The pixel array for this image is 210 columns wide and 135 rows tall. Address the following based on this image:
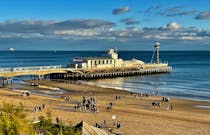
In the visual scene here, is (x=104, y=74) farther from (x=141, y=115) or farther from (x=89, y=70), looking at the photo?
(x=141, y=115)

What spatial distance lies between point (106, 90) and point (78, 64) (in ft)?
74.1

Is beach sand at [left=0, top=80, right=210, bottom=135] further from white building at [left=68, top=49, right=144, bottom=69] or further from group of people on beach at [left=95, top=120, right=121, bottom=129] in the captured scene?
white building at [left=68, top=49, right=144, bottom=69]

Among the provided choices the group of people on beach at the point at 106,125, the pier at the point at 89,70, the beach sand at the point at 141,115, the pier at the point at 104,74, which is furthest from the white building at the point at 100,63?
the group of people on beach at the point at 106,125

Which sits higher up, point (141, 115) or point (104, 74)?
point (104, 74)

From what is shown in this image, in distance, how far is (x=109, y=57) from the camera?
91750 mm

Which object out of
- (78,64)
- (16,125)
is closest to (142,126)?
(16,125)

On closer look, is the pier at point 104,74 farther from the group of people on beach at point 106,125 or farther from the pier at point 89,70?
the group of people on beach at point 106,125

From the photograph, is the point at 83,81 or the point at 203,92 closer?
the point at 203,92

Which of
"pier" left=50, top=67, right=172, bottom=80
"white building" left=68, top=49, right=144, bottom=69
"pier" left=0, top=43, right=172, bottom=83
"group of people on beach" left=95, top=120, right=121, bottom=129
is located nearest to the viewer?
"group of people on beach" left=95, top=120, right=121, bottom=129

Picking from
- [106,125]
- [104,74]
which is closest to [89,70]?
[104,74]

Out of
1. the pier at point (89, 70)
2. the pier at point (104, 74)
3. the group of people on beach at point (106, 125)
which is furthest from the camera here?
the pier at point (104, 74)

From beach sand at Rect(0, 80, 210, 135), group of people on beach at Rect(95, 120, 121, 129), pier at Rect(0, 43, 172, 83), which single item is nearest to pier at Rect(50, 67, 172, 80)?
pier at Rect(0, 43, 172, 83)

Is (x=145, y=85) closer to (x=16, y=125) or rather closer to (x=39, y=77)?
(x=39, y=77)

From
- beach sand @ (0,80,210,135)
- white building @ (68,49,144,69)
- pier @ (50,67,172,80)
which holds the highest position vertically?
white building @ (68,49,144,69)
